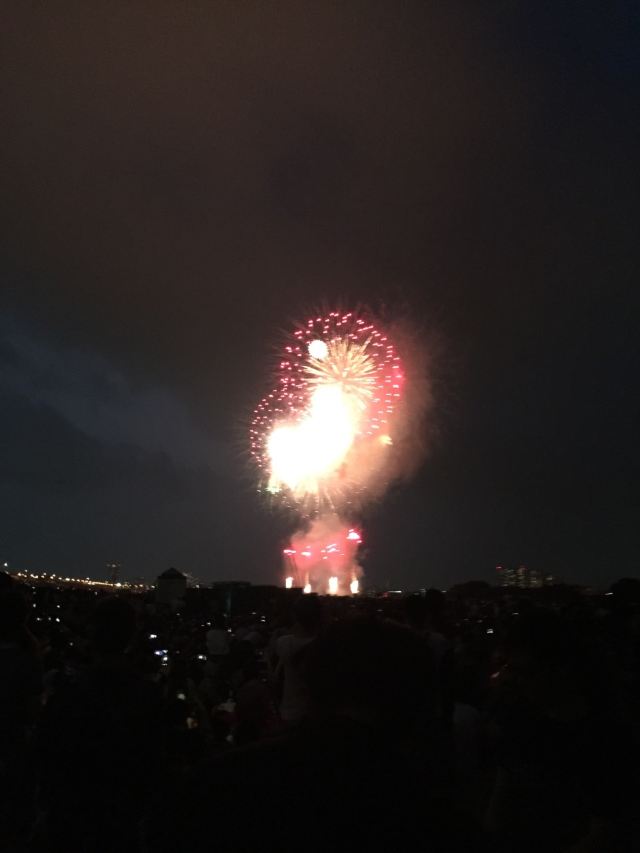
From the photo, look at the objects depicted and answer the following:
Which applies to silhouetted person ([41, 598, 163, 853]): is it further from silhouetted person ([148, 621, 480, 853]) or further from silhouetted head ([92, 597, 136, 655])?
silhouetted person ([148, 621, 480, 853])

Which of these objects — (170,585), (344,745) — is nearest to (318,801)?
(344,745)

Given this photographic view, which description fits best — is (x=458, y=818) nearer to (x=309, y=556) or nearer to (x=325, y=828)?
(x=325, y=828)

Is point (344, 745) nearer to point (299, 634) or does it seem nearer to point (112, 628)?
point (112, 628)

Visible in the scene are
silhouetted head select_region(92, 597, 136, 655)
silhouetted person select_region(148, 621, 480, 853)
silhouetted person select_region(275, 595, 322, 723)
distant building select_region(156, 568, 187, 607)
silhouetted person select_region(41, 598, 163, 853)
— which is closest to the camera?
silhouetted person select_region(148, 621, 480, 853)

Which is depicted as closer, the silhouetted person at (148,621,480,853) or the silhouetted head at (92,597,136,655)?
the silhouetted person at (148,621,480,853)

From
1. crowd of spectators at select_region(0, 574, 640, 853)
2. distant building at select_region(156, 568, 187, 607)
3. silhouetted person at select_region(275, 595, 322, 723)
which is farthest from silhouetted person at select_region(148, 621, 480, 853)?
distant building at select_region(156, 568, 187, 607)

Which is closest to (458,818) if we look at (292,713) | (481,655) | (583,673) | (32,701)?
(583,673)
